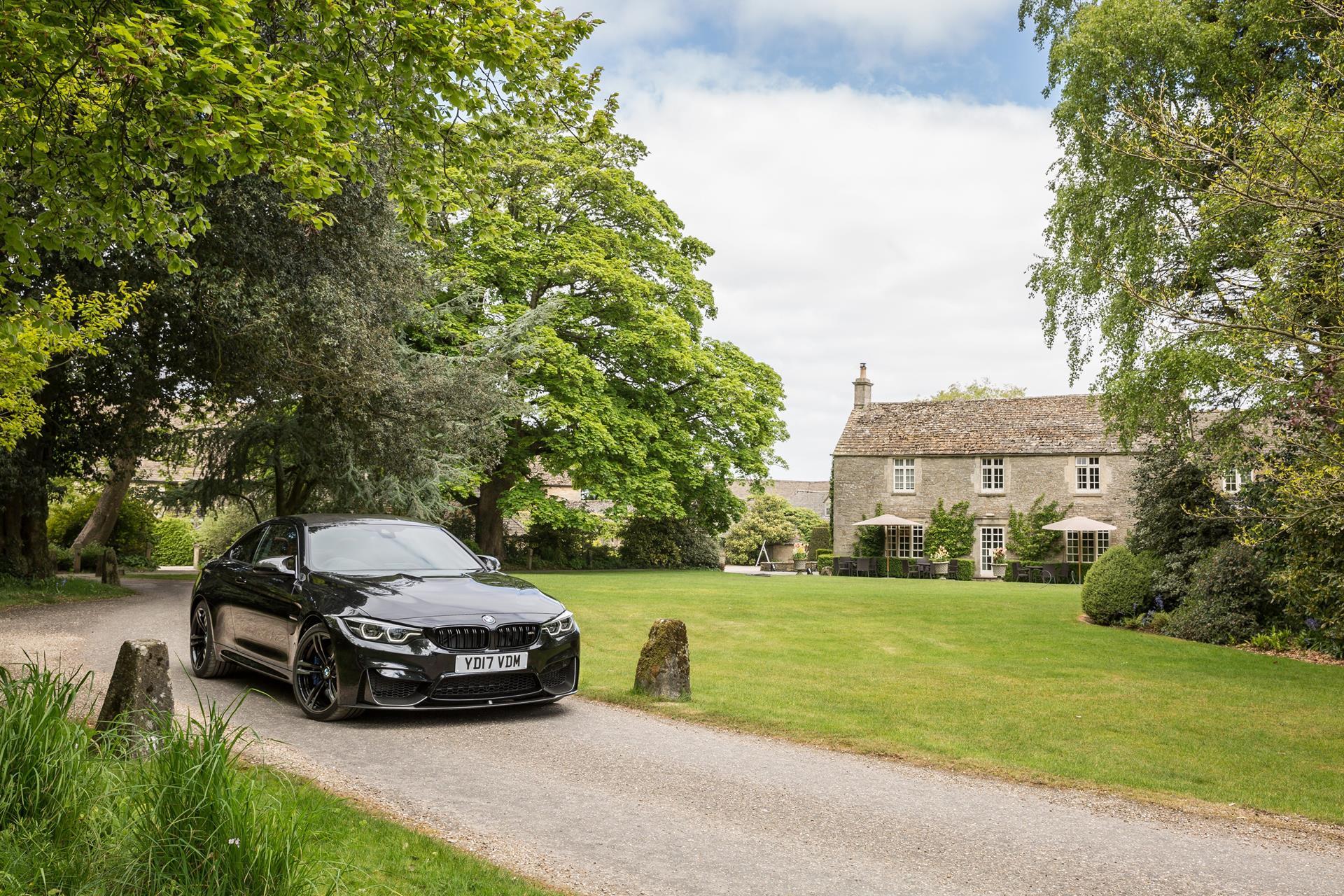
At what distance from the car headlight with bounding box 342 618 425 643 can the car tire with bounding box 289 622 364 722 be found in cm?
23

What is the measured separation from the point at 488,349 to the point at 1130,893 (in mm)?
23771

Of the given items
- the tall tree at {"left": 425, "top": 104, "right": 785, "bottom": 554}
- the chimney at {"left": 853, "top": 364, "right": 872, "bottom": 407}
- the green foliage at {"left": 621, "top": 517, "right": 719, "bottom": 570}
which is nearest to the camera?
the tall tree at {"left": 425, "top": 104, "right": 785, "bottom": 554}

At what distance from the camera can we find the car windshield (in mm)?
8711

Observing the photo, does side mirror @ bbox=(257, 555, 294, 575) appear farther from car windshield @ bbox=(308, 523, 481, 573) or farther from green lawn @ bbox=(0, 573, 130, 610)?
green lawn @ bbox=(0, 573, 130, 610)

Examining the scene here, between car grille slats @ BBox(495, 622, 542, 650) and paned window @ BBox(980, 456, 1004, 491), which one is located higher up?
paned window @ BBox(980, 456, 1004, 491)

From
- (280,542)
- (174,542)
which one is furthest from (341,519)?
(174,542)

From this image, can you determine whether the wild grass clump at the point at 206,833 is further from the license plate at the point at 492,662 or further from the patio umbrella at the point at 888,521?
the patio umbrella at the point at 888,521

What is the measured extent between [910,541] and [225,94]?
135 ft

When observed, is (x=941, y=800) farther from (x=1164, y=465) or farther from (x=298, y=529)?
(x=1164, y=465)

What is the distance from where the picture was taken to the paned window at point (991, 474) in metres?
44.2

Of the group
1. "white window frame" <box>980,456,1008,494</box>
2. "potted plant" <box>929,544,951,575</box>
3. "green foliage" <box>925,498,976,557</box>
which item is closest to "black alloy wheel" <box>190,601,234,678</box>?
"potted plant" <box>929,544,951,575</box>

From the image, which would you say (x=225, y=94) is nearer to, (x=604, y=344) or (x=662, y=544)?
(x=604, y=344)

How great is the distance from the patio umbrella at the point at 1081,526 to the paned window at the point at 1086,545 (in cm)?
35

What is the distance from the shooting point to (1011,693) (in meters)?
11.0
